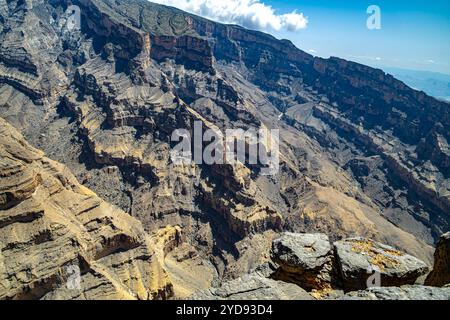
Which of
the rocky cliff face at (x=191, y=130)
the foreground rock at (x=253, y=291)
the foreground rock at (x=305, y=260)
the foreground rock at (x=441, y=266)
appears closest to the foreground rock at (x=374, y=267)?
the foreground rock at (x=305, y=260)

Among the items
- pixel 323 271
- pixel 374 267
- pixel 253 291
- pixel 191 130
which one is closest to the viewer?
pixel 253 291

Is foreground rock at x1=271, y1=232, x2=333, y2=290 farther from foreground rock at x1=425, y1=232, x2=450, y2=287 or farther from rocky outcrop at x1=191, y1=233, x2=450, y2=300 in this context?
foreground rock at x1=425, y1=232, x2=450, y2=287

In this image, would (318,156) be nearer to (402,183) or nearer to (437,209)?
(402,183)

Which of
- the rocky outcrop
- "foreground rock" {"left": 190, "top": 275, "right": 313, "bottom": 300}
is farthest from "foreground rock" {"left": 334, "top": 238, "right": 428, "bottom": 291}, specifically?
"foreground rock" {"left": 190, "top": 275, "right": 313, "bottom": 300}

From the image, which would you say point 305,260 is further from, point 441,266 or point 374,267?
point 441,266

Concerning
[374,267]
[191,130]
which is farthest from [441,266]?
[191,130]

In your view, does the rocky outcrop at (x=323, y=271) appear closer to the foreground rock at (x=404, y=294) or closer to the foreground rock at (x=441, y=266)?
the foreground rock at (x=404, y=294)

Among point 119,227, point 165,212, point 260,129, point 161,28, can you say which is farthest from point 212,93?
point 119,227

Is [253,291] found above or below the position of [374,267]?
below
